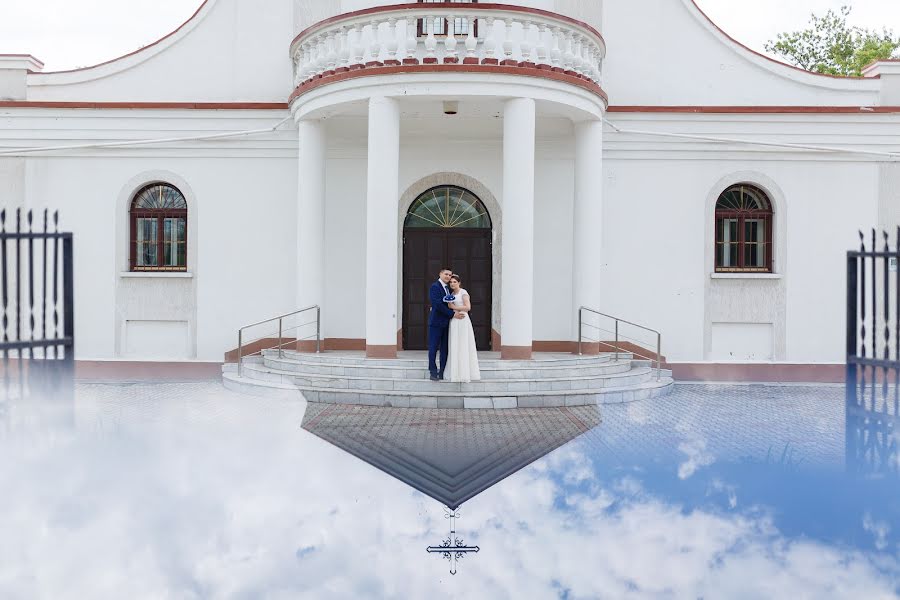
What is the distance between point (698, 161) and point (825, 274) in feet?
10.8

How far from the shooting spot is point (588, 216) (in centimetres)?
1407

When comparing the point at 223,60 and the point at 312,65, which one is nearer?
the point at 312,65

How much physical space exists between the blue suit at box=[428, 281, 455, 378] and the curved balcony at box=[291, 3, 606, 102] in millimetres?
3594

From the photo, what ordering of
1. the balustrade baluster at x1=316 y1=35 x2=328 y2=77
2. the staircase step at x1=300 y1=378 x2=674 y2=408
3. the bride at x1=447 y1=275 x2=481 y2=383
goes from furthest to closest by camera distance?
1. the balustrade baluster at x1=316 y1=35 x2=328 y2=77
2. the bride at x1=447 y1=275 x2=481 y2=383
3. the staircase step at x1=300 y1=378 x2=674 y2=408

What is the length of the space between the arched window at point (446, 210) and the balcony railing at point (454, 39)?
341 centimetres

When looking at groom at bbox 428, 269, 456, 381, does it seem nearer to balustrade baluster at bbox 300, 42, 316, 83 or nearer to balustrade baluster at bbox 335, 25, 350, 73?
balustrade baluster at bbox 335, 25, 350, 73

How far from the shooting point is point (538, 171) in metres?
15.4

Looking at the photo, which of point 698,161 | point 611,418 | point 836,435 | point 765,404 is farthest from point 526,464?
point 698,161

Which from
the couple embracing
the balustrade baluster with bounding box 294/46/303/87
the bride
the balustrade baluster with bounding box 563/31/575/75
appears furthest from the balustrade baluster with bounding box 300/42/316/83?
the bride

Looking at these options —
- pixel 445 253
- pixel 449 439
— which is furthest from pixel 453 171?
pixel 449 439

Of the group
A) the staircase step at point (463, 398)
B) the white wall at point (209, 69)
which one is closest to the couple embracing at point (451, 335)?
the staircase step at point (463, 398)

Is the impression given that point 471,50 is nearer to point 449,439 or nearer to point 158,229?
point 449,439

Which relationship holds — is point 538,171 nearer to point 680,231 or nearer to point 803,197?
point 680,231

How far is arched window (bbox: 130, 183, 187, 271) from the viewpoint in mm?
15562
